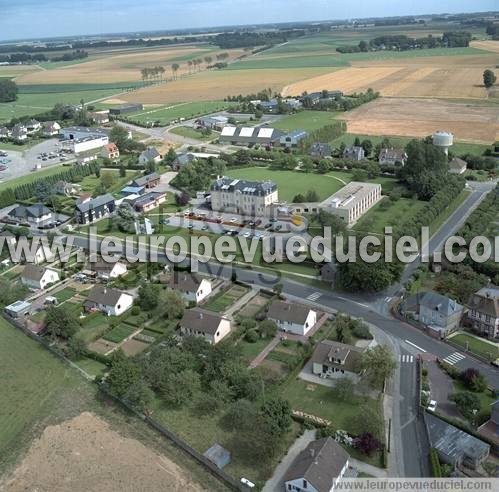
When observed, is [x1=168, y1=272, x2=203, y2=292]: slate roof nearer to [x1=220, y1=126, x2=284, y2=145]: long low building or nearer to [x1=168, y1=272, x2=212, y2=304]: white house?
[x1=168, y1=272, x2=212, y2=304]: white house

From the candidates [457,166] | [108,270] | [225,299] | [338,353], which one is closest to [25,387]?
[108,270]

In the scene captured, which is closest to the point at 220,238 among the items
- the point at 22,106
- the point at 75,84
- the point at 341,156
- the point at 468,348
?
the point at 468,348

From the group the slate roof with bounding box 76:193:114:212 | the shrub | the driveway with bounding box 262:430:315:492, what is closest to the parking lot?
the slate roof with bounding box 76:193:114:212

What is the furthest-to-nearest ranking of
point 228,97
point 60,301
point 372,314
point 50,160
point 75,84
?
1. point 75,84
2. point 228,97
3. point 50,160
4. point 60,301
5. point 372,314

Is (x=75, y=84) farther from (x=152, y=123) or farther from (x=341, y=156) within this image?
(x=341, y=156)

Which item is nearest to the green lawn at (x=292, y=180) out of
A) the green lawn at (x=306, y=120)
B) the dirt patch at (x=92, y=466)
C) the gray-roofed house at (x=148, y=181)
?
the gray-roofed house at (x=148, y=181)

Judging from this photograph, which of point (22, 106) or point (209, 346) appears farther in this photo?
point (22, 106)

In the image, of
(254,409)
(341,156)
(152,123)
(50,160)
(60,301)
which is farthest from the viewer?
(152,123)
